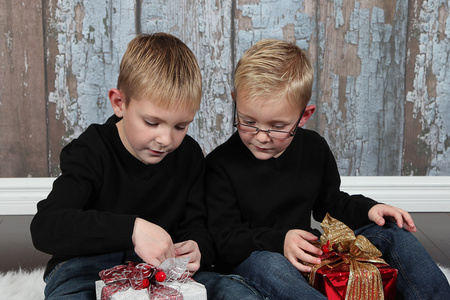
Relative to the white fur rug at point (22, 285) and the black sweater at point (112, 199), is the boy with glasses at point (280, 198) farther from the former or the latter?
the white fur rug at point (22, 285)

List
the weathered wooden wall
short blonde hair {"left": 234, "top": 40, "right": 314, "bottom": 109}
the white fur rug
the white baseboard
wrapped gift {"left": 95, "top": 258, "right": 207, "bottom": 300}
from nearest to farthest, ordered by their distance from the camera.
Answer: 1. wrapped gift {"left": 95, "top": 258, "right": 207, "bottom": 300}
2. short blonde hair {"left": 234, "top": 40, "right": 314, "bottom": 109}
3. the white fur rug
4. the weathered wooden wall
5. the white baseboard

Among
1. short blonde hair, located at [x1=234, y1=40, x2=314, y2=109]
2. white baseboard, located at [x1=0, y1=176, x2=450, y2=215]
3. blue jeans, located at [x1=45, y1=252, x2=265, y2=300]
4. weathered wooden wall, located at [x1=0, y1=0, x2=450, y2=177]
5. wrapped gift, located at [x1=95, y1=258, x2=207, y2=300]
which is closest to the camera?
wrapped gift, located at [x1=95, y1=258, x2=207, y2=300]

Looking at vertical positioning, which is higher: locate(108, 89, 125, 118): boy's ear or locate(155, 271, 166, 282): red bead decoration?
locate(108, 89, 125, 118): boy's ear

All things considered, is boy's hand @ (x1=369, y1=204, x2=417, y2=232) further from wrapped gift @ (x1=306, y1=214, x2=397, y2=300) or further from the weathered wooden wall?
the weathered wooden wall

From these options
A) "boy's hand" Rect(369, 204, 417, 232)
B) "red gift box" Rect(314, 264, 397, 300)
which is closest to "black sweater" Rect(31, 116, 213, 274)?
"red gift box" Rect(314, 264, 397, 300)

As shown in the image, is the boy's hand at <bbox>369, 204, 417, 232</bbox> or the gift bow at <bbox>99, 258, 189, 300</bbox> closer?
the gift bow at <bbox>99, 258, 189, 300</bbox>

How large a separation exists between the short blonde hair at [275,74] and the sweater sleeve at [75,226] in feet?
1.21

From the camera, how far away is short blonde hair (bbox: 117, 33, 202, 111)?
46.0 inches

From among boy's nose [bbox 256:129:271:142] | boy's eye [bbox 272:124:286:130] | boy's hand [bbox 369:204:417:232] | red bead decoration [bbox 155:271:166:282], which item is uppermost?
boy's eye [bbox 272:124:286:130]

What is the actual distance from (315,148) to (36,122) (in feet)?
3.89

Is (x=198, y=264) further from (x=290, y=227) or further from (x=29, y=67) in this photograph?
(x=29, y=67)

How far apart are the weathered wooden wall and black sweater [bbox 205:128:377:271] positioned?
33.3 inches

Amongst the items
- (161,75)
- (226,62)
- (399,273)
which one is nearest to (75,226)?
(161,75)

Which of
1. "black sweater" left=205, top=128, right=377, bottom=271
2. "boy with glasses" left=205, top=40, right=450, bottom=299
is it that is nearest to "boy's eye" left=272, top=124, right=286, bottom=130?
"boy with glasses" left=205, top=40, right=450, bottom=299
